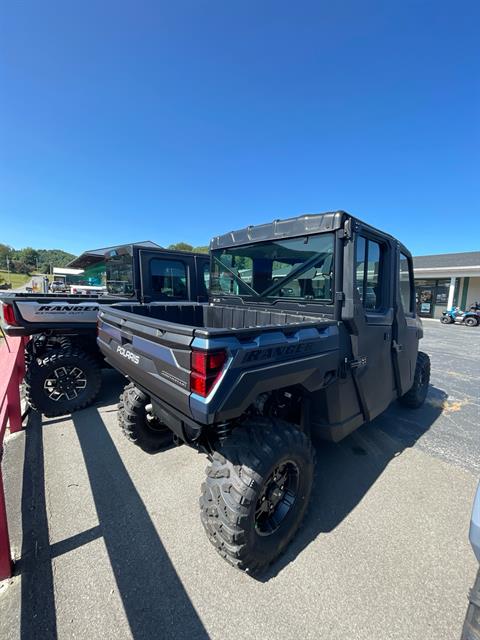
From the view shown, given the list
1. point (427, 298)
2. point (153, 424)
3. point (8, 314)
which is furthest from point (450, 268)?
point (8, 314)

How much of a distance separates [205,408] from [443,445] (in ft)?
11.5

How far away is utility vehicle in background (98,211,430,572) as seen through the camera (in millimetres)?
1673

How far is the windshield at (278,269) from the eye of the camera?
2.52 metres

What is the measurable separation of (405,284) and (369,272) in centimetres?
128

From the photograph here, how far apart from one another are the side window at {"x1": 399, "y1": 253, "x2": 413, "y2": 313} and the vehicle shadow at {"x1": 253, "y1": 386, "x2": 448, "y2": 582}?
5.26 ft

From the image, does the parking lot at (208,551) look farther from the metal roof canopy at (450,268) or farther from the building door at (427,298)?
the building door at (427,298)

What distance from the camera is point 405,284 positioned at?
367cm

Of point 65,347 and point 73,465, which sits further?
point 65,347

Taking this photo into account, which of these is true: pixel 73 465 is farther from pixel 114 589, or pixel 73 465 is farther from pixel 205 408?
pixel 205 408

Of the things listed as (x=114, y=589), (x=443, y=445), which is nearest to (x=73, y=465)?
(x=114, y=589)

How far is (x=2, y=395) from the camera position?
2307 millimetres

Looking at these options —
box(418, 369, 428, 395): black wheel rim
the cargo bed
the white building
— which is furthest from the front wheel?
the white building

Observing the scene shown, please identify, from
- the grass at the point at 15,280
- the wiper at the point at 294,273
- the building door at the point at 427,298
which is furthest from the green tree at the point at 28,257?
the wiper at the point at 294,273

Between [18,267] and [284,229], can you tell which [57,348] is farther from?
[18,267]
